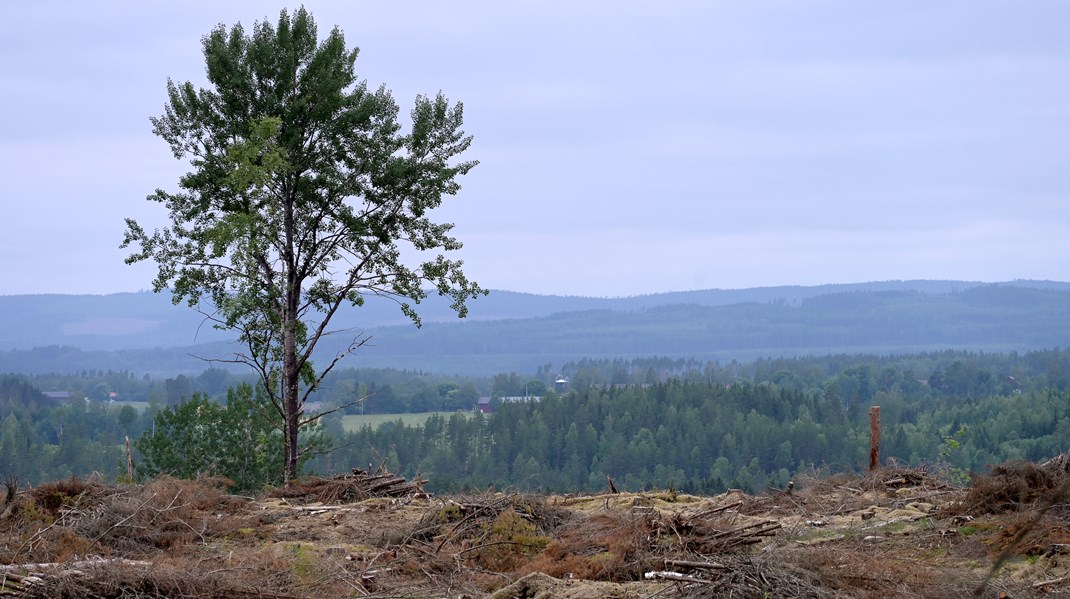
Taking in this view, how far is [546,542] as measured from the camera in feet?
38.3

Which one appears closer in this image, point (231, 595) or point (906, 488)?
point (231, 595)

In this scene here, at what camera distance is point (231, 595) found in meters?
9.42

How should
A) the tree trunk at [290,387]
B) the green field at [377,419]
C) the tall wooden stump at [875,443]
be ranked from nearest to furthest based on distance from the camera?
the tall wooden stump at [875,443] → the tree trunk at [290,387] → the green field at [377,419]

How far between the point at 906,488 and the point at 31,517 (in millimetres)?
11112

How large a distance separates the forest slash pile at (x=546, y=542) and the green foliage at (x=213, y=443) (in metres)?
30.3

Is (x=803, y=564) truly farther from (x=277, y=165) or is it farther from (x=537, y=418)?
(x=537, y=418)

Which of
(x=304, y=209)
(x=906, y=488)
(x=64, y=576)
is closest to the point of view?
(x=64, y=576)

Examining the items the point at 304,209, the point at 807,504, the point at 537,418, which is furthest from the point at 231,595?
the point at 537,418

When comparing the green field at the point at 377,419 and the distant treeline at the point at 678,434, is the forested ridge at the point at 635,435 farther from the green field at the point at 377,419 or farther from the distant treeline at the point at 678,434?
the green field at the point at 377,419

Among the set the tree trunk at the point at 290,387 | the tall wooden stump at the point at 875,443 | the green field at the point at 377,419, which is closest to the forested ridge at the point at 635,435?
the green field at the point at 377,419

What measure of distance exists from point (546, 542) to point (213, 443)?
121 feet

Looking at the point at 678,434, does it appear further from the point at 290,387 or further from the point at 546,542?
the point at 546,542

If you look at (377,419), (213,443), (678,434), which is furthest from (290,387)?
(377,419)

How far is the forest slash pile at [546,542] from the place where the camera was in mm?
9055
